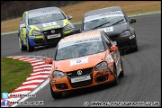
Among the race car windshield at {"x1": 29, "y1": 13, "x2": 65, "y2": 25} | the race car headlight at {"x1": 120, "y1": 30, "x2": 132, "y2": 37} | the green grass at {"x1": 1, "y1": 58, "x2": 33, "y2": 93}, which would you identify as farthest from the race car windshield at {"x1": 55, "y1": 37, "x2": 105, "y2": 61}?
the race car windshield at {"x1": 29, "y1": 13, "x2": 65, "y2": 25}

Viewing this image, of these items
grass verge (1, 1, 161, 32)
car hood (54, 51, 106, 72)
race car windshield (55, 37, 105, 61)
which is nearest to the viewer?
car hood (54, 51, 106, 72)

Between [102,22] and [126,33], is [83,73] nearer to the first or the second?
[126,33]

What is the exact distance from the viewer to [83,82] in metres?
12.6

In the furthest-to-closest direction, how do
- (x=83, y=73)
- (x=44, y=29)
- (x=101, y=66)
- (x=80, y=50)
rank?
(x=44, y=29) < (x=80, y=50) < (x=101, y=66) < (x=83, y=73)

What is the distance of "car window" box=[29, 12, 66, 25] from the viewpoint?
24352 mm

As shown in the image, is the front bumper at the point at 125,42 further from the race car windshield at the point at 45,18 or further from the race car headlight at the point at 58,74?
the race car windshield at the point at 45,18

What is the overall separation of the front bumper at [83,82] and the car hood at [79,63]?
219 mm

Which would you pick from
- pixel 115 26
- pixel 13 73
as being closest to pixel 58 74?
pixel 13 73

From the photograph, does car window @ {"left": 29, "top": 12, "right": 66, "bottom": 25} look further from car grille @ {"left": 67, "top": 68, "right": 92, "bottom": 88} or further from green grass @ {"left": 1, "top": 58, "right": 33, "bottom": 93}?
car grille @ {"left": 67, "top": 68, "right": 92, "bottom": 88}

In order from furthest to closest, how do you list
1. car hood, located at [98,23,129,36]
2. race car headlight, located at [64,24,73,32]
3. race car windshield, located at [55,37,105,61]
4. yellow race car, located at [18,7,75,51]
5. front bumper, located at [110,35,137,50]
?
1. race car headlight, located at [64,24,73,32]
2. yellow race car, located at [18,7,75,51]
3. car hood, located at [98,23,129,36]
4. front bumper, located at [110,35,137,50]
5. race car windshield, located at [55,37,105,61]

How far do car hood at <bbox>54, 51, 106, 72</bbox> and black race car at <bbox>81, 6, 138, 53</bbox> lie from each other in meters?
4.85

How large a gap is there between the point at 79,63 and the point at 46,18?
11829 mm

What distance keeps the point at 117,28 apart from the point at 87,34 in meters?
4.53

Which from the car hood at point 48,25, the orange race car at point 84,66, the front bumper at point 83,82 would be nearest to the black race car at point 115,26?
the car hood at point 48,25
